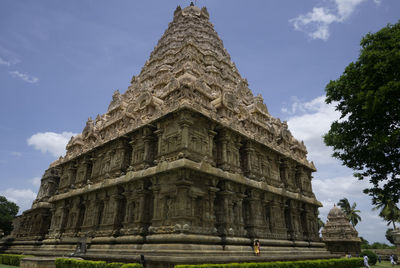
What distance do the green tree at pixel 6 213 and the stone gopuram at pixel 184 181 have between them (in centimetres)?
2334

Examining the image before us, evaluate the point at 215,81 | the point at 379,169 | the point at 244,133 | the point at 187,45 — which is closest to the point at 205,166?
the point at 244,133

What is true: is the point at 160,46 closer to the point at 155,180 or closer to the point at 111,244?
the point at 155,180

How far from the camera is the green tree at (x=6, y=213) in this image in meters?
47.7

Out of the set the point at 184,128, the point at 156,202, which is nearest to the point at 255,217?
the point at 156,202

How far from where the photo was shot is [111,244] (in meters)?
18.1

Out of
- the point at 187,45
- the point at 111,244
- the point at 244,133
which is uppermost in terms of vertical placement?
the point at 187,45

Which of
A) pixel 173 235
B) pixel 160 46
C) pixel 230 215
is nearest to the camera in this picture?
pixel 173 235

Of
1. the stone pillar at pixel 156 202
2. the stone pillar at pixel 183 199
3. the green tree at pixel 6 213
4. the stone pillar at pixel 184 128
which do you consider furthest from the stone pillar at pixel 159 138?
the green tree at pixel 6 213

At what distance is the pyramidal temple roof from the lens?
19.7m

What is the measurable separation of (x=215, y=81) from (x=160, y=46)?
38.4 feet

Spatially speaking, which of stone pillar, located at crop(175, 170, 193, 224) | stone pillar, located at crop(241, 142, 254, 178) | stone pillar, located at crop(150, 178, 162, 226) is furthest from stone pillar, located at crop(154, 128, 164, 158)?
stone pillar, located at crop(241, 142, 254, 178)

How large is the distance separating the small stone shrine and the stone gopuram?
38.6 ft

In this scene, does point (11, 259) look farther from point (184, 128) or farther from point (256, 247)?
point (256, 247)

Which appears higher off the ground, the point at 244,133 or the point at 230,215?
the point at 244,133
